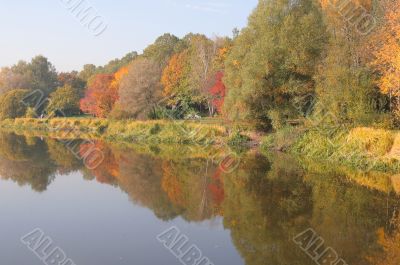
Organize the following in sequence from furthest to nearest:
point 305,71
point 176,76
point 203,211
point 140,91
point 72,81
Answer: point 72,81
point 176,76
point 140,91
point 305,71
point 203,211

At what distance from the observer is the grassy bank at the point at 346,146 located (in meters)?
19.9

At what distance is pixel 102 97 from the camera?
189 feet

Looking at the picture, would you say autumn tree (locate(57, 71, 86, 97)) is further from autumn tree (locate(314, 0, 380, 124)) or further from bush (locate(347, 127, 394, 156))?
bush (locate(347, 127, 394, 156))

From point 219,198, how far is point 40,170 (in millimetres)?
12129

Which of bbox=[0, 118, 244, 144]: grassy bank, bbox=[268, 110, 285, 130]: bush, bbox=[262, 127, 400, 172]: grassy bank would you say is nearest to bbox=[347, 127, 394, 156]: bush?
bbox=[262, 127, 400, 172]: grassy bank

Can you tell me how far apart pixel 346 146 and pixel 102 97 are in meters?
40.9

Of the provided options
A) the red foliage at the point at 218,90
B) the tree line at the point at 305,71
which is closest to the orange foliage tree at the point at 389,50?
the tree line at the point at 305,71

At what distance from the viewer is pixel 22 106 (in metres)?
68.9

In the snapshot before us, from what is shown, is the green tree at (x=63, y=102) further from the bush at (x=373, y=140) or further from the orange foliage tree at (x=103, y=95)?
the bush at (x=373, y=140)

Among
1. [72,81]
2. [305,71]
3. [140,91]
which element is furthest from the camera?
[72,81]

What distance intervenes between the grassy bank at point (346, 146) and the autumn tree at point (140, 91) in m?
19.9

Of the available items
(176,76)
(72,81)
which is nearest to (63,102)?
(72,81)

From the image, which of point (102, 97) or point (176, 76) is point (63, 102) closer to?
point (102, 97)

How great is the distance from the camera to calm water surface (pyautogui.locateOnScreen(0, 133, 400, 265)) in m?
10.6
